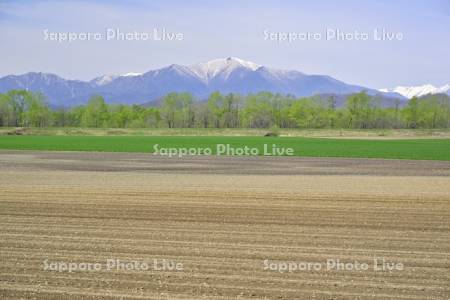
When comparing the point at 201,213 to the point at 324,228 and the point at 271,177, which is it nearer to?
the point at 324,228

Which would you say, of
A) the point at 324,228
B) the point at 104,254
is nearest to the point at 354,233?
the point at 324,228

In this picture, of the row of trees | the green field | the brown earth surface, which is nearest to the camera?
the brown earth surface

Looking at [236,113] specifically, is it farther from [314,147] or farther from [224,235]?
[224,235]

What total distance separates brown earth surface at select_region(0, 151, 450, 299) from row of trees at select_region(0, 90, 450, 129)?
424 feet

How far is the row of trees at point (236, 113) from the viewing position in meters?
155

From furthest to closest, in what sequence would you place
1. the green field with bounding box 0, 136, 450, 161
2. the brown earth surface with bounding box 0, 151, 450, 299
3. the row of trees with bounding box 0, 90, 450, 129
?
the row of trees with bounding box 0, 90, 450, 129 < the green field with bounding box 0, 136, 450, 161 < the brown earth surface with bounding box 0, 151, 450, 299

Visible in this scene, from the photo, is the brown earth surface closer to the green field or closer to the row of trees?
the green field

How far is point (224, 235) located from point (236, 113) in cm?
15243

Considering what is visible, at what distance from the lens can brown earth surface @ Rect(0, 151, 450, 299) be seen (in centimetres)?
1055

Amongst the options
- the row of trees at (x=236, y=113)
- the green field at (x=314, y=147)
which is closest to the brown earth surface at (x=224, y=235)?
the green field at (x=314, y=147)

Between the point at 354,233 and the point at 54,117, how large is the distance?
15763 centimetres

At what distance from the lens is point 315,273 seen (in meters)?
11.3

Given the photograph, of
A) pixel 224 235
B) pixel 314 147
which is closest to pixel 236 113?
pixel 314 147

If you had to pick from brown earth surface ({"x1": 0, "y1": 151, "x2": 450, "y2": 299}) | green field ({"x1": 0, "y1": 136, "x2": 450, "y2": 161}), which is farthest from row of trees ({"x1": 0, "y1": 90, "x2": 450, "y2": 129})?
brown earth surface ({"x1": 0, "y1": 151, "x2": 450, "y2": 299})
